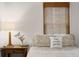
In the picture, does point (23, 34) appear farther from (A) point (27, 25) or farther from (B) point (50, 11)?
(B) point (50, 11)

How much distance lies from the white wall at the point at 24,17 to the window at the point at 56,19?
18 centimetres

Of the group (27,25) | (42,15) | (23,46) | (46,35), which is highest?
(42,15)

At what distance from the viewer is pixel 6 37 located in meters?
3.76

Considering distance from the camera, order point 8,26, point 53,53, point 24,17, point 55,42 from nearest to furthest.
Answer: point 53,53 → point 55,42 → point 8,26 → point 24,17

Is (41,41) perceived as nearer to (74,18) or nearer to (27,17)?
(27,17)

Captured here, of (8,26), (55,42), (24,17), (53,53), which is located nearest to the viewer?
(53,53)

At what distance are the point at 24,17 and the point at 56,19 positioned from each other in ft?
2.55

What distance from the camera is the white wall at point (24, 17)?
147 inches

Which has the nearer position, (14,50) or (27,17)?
(14,50)

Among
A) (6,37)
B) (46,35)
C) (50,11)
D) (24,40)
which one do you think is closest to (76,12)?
(50,11)

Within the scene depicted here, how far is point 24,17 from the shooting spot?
12.3ft

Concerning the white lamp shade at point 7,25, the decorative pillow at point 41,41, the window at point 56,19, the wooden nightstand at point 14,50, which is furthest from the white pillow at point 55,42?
the white lamp shade at point 7,25

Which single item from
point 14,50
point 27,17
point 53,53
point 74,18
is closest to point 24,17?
point 27,17

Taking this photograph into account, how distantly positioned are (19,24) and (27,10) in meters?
0.39
